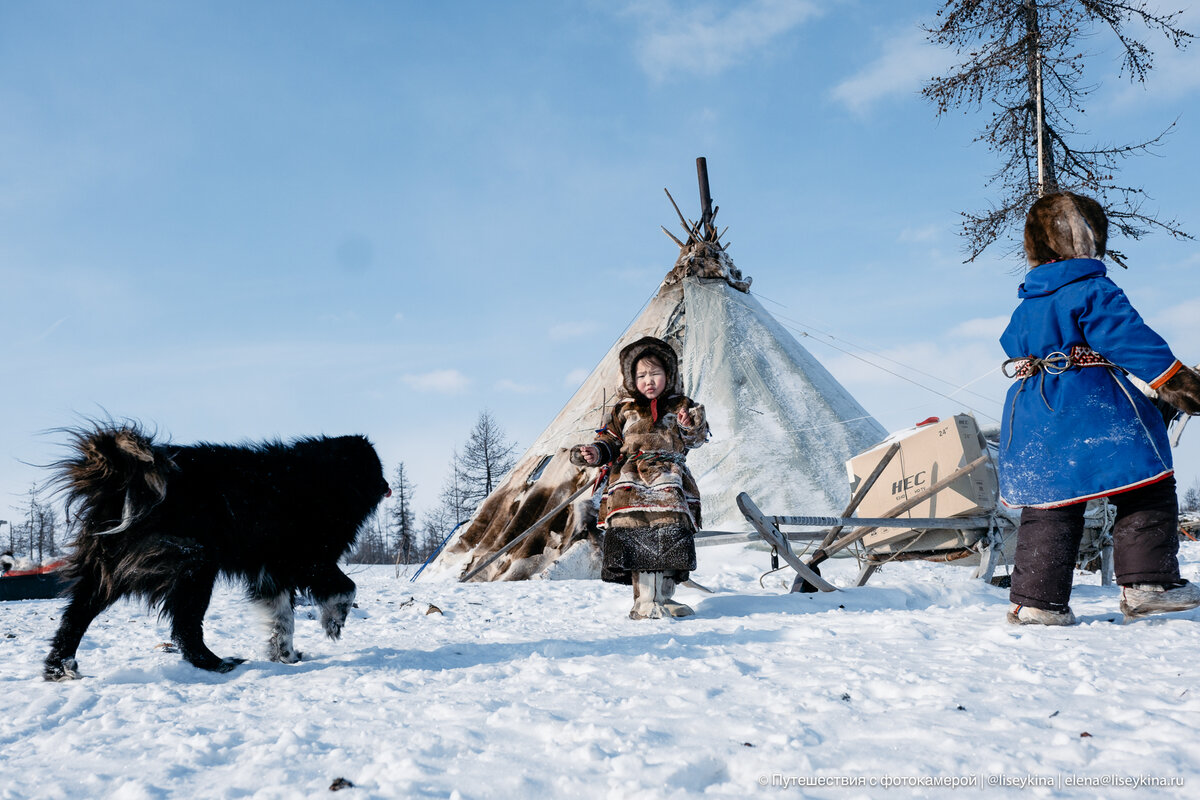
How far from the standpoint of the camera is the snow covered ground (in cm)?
168

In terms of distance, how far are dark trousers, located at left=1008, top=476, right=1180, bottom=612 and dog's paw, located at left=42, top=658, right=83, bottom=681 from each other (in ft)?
12.7

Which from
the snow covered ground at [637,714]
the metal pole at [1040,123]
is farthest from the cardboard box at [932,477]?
the metal pole at [1040,123]

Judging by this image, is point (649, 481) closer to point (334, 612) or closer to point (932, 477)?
point (334, 612)

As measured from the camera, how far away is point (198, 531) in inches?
118

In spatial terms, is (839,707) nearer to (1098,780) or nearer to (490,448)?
(1098,780)

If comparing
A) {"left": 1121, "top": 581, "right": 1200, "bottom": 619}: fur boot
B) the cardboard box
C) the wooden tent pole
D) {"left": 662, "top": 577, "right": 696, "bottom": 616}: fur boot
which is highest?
the wooden tent pole

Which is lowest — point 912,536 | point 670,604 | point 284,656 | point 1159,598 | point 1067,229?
point 284,656

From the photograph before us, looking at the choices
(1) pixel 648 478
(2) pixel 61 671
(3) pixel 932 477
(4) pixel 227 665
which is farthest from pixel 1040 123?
(2) pixel 61 671

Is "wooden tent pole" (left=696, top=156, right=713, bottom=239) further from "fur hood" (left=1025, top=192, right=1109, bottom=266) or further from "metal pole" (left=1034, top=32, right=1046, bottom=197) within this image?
"fur hood" (left=1025, top=192, right=1109, bottom=266)

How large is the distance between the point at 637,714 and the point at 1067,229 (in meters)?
3.06

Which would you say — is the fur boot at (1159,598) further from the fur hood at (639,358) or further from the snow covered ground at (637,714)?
the fur hood at (639,358)

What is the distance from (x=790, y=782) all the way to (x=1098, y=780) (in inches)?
24.3


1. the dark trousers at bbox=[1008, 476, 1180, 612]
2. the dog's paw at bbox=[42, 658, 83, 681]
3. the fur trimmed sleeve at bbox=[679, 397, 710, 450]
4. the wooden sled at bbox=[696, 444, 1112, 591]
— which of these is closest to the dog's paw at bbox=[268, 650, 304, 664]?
the dog's paw at bbox=[42, 658, 83, 681]

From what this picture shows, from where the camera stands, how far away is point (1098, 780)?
5.21ft
